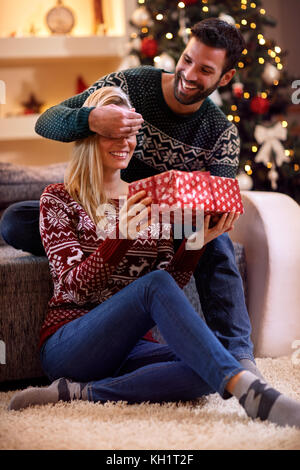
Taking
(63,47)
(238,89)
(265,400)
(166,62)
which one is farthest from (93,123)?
(63,47)

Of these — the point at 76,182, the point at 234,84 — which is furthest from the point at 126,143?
the point at 234,84

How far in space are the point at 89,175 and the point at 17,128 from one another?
2.42 meters

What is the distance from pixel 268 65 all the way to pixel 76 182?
223 cm

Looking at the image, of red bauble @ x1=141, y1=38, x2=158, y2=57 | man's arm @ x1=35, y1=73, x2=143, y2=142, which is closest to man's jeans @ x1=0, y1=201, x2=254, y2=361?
man's arm @ x1=35, y1=73, x2=143, y2=142

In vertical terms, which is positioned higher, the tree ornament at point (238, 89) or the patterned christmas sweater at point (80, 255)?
the tree ornament at point (238, 89)

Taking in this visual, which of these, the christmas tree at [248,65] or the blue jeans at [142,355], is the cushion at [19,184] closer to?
the blue jeans at [142,355]

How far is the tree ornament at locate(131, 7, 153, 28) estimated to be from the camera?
3.45m

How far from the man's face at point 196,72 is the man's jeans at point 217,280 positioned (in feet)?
1.40

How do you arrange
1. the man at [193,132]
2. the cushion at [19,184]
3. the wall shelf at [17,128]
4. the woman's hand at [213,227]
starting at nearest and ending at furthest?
the woman's hand at [213,227]
the man at [193,132]
the cushion at [19,184]
the wall shelf at [17,128]

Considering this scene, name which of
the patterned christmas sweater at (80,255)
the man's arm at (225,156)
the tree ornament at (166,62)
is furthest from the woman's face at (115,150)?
the tree ornament at (166,62)

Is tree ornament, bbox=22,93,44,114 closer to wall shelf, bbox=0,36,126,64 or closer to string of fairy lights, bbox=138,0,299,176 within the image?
wall shelf, bbox=0,36,126,64

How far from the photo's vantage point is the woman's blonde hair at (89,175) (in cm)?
151

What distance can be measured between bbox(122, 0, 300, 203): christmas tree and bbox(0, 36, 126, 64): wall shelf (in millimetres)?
374

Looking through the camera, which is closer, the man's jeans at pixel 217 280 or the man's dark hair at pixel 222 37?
the man's jeans at pixel 217 280
